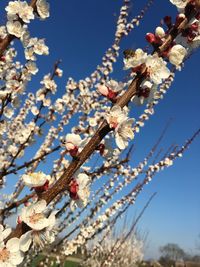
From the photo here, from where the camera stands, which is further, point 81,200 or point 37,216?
point 81,200

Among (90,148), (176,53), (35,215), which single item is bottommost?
(35,215)

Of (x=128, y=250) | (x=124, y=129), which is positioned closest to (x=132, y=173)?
(x=124, y=129)

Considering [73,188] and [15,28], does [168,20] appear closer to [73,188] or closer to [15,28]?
[73,188]

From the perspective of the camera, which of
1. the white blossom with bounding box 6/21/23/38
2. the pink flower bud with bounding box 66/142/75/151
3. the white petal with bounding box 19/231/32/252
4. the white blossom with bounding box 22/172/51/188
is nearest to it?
the white petal with bounding box 19/231/32/252

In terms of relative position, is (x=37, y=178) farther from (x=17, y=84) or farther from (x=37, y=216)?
(x=17, y=84)

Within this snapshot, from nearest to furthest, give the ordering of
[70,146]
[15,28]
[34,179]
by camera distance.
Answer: [34,179], [70,146], [15,28]

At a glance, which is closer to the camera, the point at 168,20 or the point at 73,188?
the point at 73,188

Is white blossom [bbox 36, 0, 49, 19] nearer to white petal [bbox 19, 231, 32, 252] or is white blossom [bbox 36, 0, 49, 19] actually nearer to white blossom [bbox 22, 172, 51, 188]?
white blossom [bbox 22, 172, 51, 188]

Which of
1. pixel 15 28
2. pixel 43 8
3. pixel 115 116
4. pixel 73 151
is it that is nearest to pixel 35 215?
pixel 73 151

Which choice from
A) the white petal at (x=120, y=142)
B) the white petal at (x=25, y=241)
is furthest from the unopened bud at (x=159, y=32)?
the white petal at (x=25, y=241)

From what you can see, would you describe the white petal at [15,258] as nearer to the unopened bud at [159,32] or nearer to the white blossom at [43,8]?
the unopened bud at [159,32]

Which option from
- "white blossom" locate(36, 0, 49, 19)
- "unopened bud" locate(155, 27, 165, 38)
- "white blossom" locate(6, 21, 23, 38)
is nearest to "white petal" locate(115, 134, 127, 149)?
"unopened bud" locate(155, 27, 165, 38)

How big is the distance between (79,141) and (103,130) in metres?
0.12

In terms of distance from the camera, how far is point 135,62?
5.57 feet
